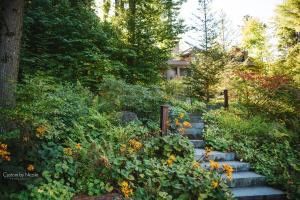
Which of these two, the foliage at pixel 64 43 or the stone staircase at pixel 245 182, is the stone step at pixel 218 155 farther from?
the foliage at pixel 64 43

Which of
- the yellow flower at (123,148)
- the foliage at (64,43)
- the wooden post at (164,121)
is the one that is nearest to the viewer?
the yellow flower at (123,148)

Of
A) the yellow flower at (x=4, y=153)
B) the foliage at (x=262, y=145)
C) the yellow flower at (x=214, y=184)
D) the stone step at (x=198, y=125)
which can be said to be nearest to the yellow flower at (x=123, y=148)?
the yellow flower at (x=214, y=184)

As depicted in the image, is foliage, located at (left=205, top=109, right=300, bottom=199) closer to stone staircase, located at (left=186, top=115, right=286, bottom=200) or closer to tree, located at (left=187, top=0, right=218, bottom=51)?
stone staircase, located at (left=186, top=115, right=286, bottom=200)

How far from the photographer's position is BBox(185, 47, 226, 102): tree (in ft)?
47.6

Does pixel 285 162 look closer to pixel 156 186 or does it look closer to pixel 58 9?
pixel 156 186

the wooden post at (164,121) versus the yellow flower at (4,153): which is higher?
the wooden post at (164,121)

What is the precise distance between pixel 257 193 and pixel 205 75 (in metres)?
9.82

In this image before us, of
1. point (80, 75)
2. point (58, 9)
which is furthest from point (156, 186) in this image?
point (58, 9)

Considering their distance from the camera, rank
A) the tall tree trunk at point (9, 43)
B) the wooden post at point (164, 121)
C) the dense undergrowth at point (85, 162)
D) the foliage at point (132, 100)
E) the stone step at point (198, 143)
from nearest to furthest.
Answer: the dense undergrowth at point (85, 162), the wooden post at point (164, 121), the tall tree trunk at point (9, 43), the stone step at point (198, 143), the foliage at point (132, 100)

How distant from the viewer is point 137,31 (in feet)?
44.7

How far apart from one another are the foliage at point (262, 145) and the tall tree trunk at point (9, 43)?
521cm

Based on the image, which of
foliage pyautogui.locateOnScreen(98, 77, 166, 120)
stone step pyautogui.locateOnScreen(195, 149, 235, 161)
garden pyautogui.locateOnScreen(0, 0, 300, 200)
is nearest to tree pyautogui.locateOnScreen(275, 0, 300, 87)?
garden pyautogui.locateOnScreen(0, 0, 300, 200)

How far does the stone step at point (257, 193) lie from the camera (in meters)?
5.16

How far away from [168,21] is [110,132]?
36.2 ft
